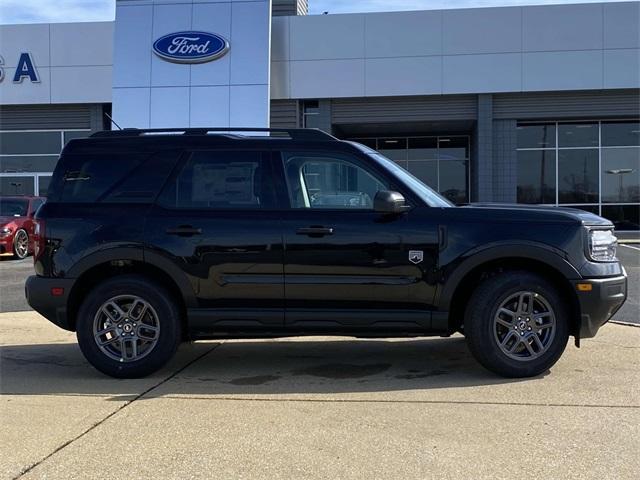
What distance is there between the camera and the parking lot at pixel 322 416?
3.60 metres

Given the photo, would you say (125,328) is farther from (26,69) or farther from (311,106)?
(26,69)

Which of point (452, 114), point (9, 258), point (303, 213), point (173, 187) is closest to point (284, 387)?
point (303, 213)

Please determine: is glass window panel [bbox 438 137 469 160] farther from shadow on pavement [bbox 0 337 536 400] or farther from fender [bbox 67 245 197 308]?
fender [bbox 67 245 197 308]

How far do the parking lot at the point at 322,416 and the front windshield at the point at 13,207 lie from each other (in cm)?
1058

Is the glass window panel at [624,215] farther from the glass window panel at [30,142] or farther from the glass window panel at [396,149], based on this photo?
the glass window panel at [30,142]

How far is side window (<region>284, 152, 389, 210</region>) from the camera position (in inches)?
210

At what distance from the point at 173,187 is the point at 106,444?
226 cm

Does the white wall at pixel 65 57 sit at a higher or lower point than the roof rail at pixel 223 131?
higher

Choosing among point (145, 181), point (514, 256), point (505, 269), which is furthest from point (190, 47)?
point (514, 256)

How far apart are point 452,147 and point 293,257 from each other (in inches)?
783

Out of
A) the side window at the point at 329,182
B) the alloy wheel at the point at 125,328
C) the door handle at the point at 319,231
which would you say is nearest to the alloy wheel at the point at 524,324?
the side window at the point at 329,182

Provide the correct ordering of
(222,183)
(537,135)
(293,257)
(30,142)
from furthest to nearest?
(30,142), (537,135), (222,183), (293,257)

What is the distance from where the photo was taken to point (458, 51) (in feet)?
66.4

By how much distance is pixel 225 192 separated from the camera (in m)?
5.42
